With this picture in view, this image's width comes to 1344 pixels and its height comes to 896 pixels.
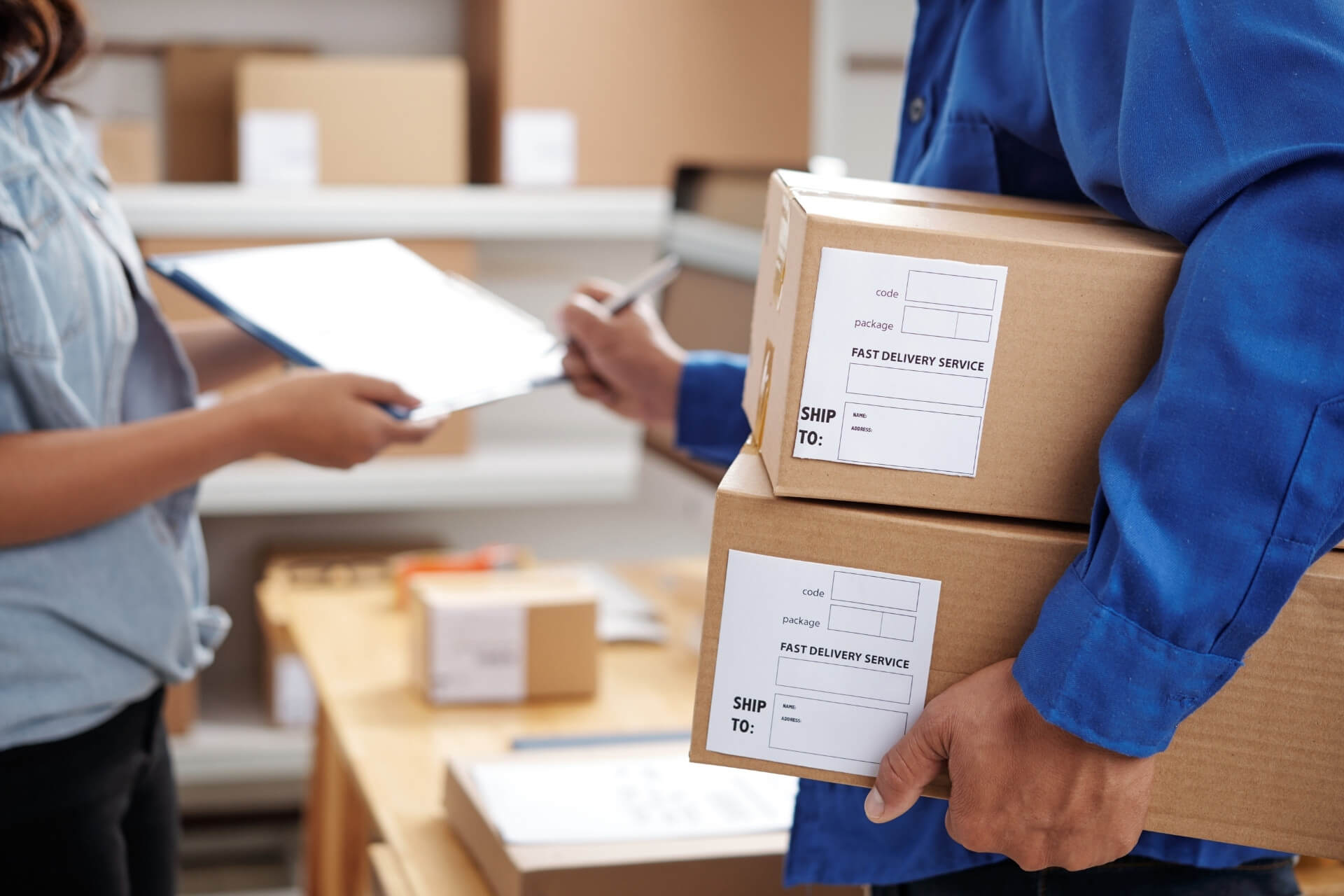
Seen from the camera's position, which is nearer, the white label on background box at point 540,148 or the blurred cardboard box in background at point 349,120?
the blurred cardboard box in background at point 349,120

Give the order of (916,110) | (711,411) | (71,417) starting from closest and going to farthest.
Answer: (916,110)
(71,417)
(711,411)

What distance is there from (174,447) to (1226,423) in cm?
83

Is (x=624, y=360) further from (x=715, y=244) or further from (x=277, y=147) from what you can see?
(x=277, y=147)

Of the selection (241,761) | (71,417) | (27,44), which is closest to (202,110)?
(241,761)

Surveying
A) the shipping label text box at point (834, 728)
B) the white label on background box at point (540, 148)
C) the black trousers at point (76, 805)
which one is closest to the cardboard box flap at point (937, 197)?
the shipping label text box at point (834, 728)

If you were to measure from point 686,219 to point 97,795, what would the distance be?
118 centimetres

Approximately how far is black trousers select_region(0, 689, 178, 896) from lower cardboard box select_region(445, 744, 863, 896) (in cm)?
31

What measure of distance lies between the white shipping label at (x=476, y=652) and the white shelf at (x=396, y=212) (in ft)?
2.79

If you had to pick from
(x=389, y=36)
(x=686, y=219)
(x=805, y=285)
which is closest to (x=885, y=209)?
(x=805, y=285)

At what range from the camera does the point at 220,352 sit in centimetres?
143

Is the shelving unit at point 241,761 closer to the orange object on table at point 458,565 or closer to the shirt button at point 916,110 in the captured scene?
the orange object on table at point 458,565

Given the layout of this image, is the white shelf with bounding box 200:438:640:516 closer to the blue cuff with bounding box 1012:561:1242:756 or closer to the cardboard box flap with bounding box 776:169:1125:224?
the cardboard box flap with bounding box 776:169:1125:224

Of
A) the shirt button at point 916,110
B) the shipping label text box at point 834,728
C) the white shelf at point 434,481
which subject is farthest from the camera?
the white shelf at point 434,481

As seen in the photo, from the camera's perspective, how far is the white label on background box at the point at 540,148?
2.32 m
